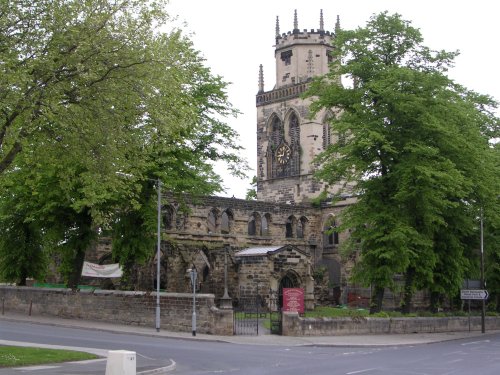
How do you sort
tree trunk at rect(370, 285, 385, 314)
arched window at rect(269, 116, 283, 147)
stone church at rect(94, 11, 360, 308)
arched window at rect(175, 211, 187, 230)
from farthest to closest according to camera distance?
arched window at rect(269, 116, 283, 147) → arched window at rect(175, 211, 187, 230) → stone church at rect(94, 11, 360, 308) → tree trunk at rect(370, 285, 385, 314)

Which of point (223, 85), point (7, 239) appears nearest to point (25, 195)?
point (7, 239)

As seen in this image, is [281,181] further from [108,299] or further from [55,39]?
[55,39]

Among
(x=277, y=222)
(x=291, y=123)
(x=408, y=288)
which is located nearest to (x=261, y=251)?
(x=277, y=222)

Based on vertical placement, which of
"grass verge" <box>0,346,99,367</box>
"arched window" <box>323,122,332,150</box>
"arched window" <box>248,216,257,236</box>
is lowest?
"grass verge" <box>0,346,99,367</box>

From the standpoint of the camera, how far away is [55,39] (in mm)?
18812

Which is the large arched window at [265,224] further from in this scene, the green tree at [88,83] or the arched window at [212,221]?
the green tree at [88,83]

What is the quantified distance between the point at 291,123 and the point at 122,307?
45.6m

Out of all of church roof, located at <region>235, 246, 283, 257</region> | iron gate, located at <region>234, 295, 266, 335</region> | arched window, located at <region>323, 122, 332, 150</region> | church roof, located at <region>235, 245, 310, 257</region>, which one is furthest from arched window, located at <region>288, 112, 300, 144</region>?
iron gate, located at <region>234, 295, 266, 335</region>

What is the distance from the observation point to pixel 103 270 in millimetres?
40875

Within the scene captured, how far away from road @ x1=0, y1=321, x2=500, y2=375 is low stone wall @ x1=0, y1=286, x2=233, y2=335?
2671 mm

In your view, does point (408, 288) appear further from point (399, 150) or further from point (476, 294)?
point (399, 150)

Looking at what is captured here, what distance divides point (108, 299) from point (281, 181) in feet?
141

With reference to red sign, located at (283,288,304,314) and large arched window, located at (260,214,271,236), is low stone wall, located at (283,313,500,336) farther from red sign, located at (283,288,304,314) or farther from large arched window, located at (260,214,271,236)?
large arched window, located at (260,214,271,236)

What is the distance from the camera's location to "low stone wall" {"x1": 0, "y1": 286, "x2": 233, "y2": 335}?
102ft
